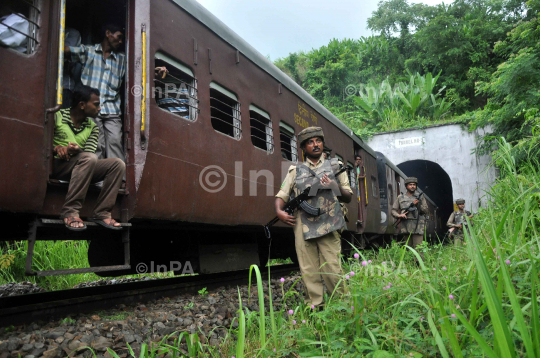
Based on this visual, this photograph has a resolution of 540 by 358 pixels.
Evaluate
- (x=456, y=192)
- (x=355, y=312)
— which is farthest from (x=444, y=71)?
(x=355, y=312)

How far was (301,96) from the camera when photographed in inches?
282

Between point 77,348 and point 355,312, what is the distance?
170 centimetres

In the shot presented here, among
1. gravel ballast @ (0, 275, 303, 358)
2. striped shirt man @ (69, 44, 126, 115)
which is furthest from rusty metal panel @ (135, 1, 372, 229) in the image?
gravel ballast @ (0, 275, 303, 358)

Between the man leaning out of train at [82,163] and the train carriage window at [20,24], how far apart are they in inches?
21.7

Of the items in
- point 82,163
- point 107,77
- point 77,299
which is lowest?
point 77,299

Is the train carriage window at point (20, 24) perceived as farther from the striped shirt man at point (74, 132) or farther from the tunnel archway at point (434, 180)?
the tunnel archway at point (434, 180)

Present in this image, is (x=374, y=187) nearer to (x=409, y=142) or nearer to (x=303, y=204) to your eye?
(x=303, y=204)

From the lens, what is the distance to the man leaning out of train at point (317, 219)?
3674 millimetres

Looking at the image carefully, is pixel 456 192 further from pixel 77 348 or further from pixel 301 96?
pixel 77 348

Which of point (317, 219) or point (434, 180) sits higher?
point (434, 180)

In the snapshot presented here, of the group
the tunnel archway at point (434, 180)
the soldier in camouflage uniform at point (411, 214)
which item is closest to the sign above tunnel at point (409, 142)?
the tunnel archway at point (434, 180)

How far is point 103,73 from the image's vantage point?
408cm

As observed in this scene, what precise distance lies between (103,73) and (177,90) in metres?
0.71

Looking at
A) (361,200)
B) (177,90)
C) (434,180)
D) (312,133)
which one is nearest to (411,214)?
(361,200)
